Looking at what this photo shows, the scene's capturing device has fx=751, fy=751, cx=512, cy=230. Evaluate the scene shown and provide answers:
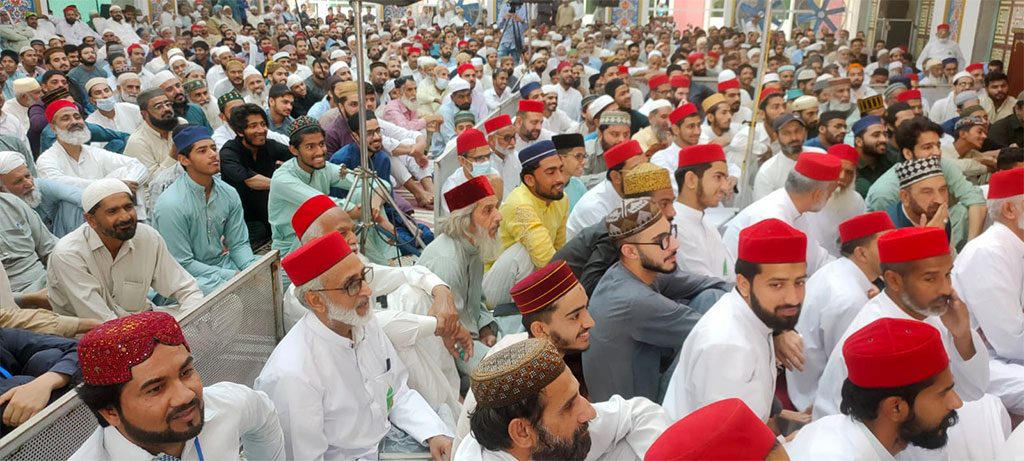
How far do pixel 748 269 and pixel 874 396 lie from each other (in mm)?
542

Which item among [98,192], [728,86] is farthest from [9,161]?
[728,86]

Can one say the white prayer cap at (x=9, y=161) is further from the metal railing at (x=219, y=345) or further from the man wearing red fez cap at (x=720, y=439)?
the man wearing red fez cap at (x=720, y=439)

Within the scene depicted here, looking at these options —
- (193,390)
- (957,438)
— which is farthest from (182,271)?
(957,438)

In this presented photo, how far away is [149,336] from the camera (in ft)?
5.39

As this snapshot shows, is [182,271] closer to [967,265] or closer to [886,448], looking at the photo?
[886,448]

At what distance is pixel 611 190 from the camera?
383cm

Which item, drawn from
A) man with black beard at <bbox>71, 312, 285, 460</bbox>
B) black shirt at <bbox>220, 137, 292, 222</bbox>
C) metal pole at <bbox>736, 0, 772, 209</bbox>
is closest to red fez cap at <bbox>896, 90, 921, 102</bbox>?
metal pole at <bbox>736, 0, 772, 209</bbox>

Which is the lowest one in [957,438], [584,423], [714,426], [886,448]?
[957,438]

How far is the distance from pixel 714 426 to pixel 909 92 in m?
5.70

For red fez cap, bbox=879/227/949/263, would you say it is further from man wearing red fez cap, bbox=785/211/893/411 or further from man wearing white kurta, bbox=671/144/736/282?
man wearing white kurta, bbox=671/144/736/282

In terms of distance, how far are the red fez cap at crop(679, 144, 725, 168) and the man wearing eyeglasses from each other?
3.14 ft

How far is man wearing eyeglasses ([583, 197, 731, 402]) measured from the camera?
238 cm

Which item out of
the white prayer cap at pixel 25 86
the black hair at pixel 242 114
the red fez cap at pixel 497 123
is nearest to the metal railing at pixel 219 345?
the black hair at pixel 242 114

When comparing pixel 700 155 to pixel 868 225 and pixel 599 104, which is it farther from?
pixel 599 104
